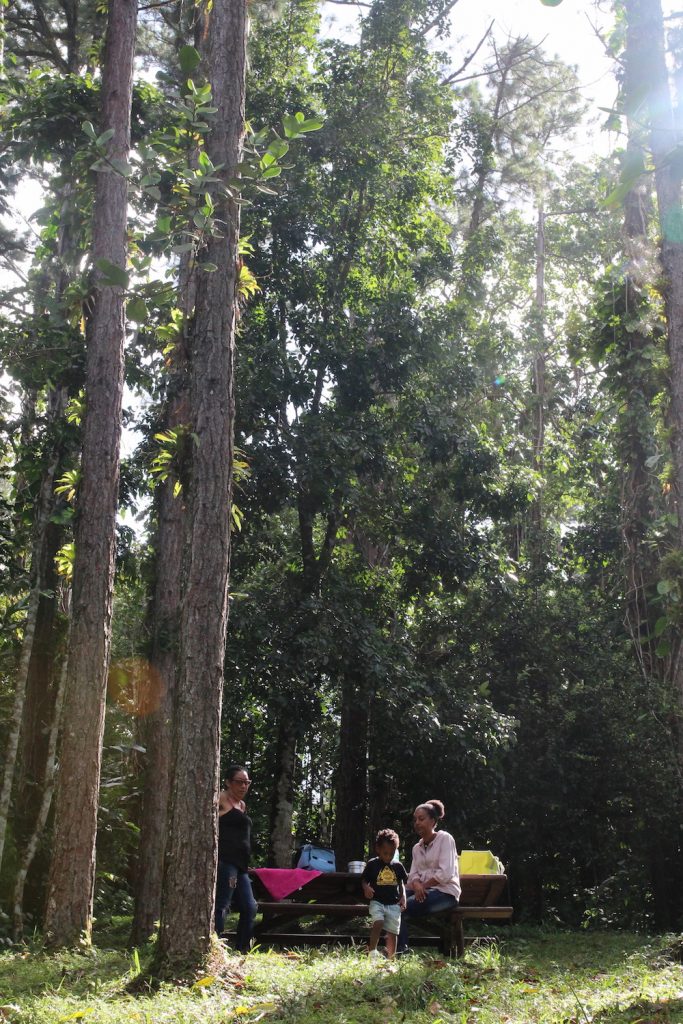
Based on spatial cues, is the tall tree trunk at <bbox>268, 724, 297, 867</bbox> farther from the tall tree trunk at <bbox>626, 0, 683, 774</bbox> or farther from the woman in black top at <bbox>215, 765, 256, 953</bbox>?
the tall tree trunk at <bbox>626, 0, 683, 774</bbox>

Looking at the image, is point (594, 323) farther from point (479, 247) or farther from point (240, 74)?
point (479, 247)

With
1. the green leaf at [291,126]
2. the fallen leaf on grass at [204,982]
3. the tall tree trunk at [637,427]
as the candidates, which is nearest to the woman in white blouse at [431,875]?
the fallen leaf on grass at [204,982]

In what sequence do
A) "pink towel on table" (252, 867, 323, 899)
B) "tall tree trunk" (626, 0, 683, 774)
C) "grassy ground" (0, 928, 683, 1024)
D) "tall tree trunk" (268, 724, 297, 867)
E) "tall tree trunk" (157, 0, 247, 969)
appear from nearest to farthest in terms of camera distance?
"grassy ground" (0, 928, 683, 1024) → "tall tree trunk" (157, 0, 247, 969) → "tall tree trunk" (626, 0, 683, 774) → "pink towel on table" (252, 867, 323, 899) → "tall tree trunk" (268, 724, 297, 867)

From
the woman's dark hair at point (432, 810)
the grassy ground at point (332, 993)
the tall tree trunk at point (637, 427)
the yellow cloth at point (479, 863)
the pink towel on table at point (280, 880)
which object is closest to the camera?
the grassy ground at point (332, 993)

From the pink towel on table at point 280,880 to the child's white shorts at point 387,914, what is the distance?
76.3 inches

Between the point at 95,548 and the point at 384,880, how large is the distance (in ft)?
15.0

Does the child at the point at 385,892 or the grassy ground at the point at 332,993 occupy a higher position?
the child at the point at 385,892

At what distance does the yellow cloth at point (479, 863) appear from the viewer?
13523mm

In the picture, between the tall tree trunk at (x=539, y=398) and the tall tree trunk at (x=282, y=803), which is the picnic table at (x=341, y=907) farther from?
the tall tree trunk at (x=539, y=398)

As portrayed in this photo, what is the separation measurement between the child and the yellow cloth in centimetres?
487

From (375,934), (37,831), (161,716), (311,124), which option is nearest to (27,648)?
(161,716)

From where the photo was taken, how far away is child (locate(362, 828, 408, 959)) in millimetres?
8820

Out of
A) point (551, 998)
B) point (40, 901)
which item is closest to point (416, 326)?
point (40, 901)

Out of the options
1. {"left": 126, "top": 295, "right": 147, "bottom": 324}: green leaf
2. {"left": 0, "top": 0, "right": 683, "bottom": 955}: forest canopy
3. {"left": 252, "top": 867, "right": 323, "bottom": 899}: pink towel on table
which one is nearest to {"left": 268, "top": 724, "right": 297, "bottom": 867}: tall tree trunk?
{"left": 0, "top": 0, "right": 683, "bottom": 955}: forest canopy
